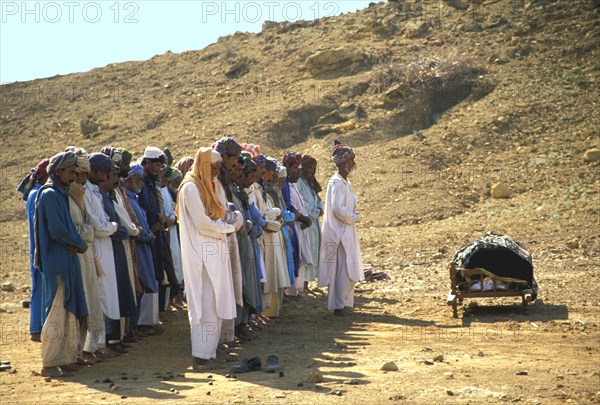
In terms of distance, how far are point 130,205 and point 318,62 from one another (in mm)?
19797

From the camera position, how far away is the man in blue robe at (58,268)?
8594mm

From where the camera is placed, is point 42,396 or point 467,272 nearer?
point 42,396

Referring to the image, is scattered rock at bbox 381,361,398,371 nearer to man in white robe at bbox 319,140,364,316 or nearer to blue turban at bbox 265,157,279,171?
man in white robe at bbox 319,140,364,316

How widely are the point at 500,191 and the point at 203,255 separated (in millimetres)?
13752

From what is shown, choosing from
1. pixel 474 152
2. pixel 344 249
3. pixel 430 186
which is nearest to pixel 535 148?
pixel 474 152

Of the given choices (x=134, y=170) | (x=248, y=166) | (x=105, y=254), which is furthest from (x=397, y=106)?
(x=105, y=254)

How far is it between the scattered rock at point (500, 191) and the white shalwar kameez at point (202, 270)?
13476mm

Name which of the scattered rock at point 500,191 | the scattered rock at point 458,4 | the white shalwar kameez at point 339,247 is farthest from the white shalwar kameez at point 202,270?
the scattered rock at point 458,4

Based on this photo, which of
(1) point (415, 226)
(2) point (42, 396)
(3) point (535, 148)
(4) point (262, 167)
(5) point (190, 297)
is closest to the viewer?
(2) point (42, 396)

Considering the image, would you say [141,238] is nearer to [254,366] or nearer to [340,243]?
[340,243]

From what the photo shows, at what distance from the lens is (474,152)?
77.9 feet

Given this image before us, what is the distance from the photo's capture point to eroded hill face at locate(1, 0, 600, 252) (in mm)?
21891

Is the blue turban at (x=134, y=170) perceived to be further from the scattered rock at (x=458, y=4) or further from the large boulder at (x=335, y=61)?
the scattered rock at (x=458, y=4)

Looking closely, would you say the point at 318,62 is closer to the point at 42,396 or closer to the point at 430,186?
the point at 430,186
